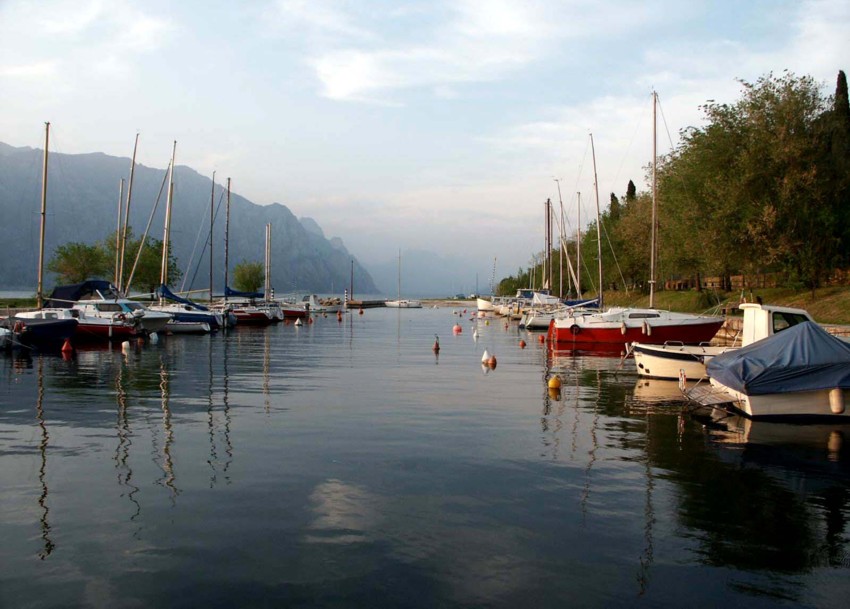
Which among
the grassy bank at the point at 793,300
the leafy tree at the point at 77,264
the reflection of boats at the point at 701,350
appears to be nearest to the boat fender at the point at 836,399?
the reflection of boats at the point at 701,350

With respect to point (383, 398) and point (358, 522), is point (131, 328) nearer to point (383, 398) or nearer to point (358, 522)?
point (383, 398)

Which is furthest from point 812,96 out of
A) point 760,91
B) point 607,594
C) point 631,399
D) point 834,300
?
point 607,594

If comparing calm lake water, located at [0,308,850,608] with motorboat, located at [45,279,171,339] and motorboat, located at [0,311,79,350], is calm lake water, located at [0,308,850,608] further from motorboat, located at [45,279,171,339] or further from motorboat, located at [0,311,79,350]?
motorboat, located at [45,279,171,339]

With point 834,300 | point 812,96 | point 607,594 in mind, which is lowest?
point 607,594

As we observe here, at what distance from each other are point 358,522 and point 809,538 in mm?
6057

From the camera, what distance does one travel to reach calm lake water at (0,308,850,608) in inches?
305

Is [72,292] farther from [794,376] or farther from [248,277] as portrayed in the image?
[248,277]

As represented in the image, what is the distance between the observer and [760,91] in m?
49.2

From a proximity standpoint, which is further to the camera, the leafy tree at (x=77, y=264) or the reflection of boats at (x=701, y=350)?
the leafy tree at (x=77, y=264)

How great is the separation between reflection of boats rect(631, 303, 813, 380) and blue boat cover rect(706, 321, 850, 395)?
3.81 metres

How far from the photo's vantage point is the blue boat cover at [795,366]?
1697 cm

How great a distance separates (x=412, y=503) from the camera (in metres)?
10.7

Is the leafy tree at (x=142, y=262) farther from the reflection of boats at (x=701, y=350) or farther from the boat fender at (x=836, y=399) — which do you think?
the boat fender at (x=836, y=399)

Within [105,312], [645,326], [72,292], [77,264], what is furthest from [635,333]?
[77,264]
